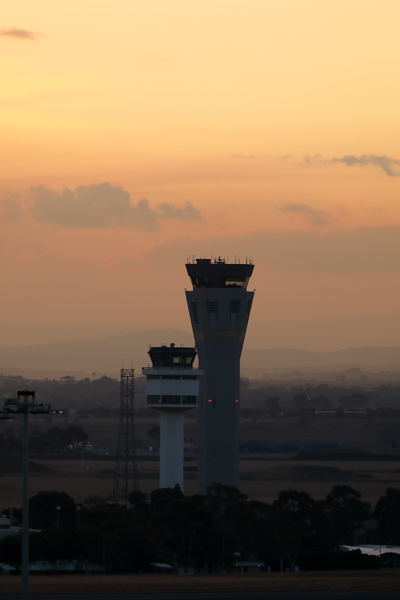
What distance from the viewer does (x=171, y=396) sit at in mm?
135125

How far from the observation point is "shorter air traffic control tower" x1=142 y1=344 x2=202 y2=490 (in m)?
135

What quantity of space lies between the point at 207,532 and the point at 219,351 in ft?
166

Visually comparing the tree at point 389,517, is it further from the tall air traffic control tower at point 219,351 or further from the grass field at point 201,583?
the grass field at point 201,583

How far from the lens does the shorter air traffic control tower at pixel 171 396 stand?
135 meters

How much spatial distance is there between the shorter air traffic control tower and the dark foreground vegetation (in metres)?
5.69

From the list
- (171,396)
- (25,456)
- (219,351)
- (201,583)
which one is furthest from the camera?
(219,351)

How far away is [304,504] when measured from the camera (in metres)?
128

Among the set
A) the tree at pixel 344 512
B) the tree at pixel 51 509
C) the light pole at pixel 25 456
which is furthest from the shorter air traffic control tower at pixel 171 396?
the light pole at pixel 25 456

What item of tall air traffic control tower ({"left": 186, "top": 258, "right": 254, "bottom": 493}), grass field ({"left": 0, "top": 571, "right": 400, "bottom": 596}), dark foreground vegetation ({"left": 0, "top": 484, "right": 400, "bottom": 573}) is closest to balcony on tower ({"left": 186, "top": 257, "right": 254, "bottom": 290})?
tall air traffic control tower ({"left": 186, "top": 258, "right": 254, "bottom": 493})

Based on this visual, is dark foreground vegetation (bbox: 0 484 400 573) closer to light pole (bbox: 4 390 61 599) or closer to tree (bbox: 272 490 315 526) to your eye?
tree (bbox: 272 490 315 526)

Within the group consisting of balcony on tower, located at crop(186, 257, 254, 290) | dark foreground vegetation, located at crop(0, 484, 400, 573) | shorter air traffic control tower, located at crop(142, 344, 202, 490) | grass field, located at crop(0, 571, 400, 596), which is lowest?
grass field, located at crop(0, 571, 400, 596)

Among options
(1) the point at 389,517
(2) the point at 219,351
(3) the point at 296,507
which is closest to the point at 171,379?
(2) the point at 219,351

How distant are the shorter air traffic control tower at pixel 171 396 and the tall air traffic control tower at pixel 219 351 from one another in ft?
45.6

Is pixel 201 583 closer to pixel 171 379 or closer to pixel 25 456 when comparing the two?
pixel 25 456
